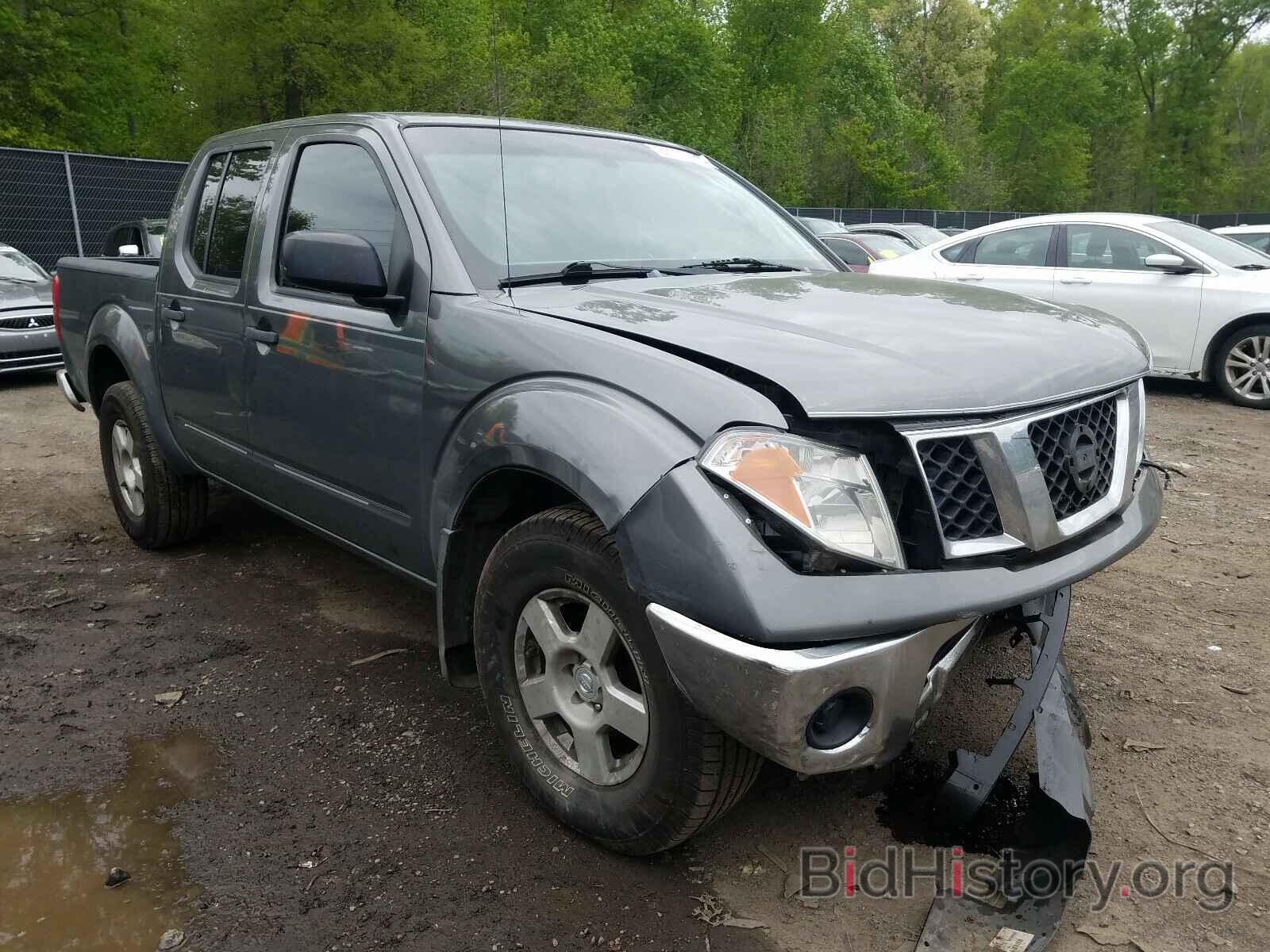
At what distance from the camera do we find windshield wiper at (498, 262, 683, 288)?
2.96 m

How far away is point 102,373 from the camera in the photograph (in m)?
5.24

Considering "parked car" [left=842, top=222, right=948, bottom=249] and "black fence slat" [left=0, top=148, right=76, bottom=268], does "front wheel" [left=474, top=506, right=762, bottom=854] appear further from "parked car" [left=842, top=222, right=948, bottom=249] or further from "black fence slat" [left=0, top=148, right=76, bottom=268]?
"black fence slat" [left=0, top=148, right=76, bottom=268]


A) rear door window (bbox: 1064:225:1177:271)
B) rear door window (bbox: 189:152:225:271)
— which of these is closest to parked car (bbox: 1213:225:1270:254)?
rear door window (bbox: 1064:225:1177:271)

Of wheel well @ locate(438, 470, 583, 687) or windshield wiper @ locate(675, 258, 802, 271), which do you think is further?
windshield wiper @ locate(675, 258, 802, 271)

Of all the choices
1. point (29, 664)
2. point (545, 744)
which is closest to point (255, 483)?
point (29, 664)

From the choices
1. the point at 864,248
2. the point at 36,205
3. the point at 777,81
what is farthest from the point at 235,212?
the point at 777,81

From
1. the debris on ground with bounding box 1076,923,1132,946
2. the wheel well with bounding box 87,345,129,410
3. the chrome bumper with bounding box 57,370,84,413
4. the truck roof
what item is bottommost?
the debris on ground with bounding box 1076,923,1132,946

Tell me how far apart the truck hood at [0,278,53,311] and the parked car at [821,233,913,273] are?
895cm

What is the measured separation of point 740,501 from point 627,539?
10.4 inches

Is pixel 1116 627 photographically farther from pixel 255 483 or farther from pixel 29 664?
pixel 29 664

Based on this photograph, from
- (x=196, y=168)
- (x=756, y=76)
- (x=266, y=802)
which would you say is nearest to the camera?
(x=266, y=802)

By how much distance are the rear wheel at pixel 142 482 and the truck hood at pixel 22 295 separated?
6120mm

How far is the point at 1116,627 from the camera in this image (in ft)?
13.1

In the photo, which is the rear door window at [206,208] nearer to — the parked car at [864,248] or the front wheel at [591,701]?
the front wheel at [591,701]
